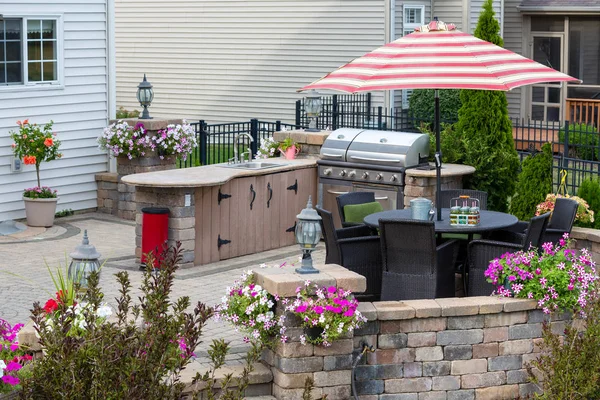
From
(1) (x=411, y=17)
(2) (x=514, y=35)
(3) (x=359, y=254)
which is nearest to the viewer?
(3) (x=359, y=254)

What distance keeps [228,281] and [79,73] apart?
513 cm

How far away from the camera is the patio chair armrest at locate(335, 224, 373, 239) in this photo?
962 cm

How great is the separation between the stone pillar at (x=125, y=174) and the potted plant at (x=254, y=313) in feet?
23.1

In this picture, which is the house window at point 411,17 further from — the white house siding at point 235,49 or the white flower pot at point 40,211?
the white flower pot at point 40,211

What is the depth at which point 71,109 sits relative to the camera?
47.1ft

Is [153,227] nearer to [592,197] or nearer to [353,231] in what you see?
[353,231]

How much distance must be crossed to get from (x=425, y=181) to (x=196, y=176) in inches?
100

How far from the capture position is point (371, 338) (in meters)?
7.30

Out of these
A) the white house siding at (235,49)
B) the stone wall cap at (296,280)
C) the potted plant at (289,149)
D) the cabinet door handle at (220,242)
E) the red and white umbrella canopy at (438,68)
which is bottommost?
the cabinet door handle at (220,242)

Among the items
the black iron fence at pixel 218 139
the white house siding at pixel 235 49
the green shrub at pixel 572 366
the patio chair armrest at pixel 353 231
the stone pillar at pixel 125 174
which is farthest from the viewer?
the white house siding at pixel 235 49

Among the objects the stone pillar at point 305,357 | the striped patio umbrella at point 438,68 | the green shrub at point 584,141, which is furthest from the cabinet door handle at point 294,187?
the green shrub at point 584,141

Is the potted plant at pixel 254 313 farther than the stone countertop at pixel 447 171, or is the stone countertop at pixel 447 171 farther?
the stone countertop at pixel 447 171

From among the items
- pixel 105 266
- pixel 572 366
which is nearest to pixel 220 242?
pixel 105 266

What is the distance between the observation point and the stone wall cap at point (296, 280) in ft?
22.8
